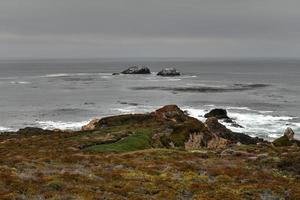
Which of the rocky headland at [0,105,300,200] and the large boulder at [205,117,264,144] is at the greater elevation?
the rocky headland at [0,105,300,200]

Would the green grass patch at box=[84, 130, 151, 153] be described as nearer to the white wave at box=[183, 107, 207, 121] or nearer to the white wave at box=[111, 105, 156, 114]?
the white wave at box=[183, 107, 207, 121]

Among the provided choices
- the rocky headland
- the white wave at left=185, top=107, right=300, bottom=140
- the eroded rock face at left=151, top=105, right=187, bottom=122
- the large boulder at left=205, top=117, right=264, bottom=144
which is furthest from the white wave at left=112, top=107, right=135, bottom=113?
the rocky headland

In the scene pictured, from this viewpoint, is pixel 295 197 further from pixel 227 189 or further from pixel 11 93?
pixel 11 93

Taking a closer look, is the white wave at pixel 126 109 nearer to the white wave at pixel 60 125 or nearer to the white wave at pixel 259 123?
the white wave at pixel 259 123

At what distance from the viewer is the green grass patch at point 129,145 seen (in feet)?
147

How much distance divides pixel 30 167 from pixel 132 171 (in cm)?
679

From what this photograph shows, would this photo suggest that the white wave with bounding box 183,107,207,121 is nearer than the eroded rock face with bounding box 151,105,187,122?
No

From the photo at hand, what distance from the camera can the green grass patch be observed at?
147 ft

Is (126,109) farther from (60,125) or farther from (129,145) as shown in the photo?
(129,145)

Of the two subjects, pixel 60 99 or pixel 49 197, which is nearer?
pixel 49 197

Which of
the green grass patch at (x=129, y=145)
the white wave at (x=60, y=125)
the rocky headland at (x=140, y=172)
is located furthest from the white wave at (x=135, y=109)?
the green grass patch at (x=129, y=145)

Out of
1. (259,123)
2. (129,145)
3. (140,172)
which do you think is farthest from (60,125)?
(140,172)

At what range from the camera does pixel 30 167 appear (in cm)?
2925

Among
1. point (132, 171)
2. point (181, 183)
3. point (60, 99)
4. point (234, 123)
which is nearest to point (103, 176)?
point (132, 171)
